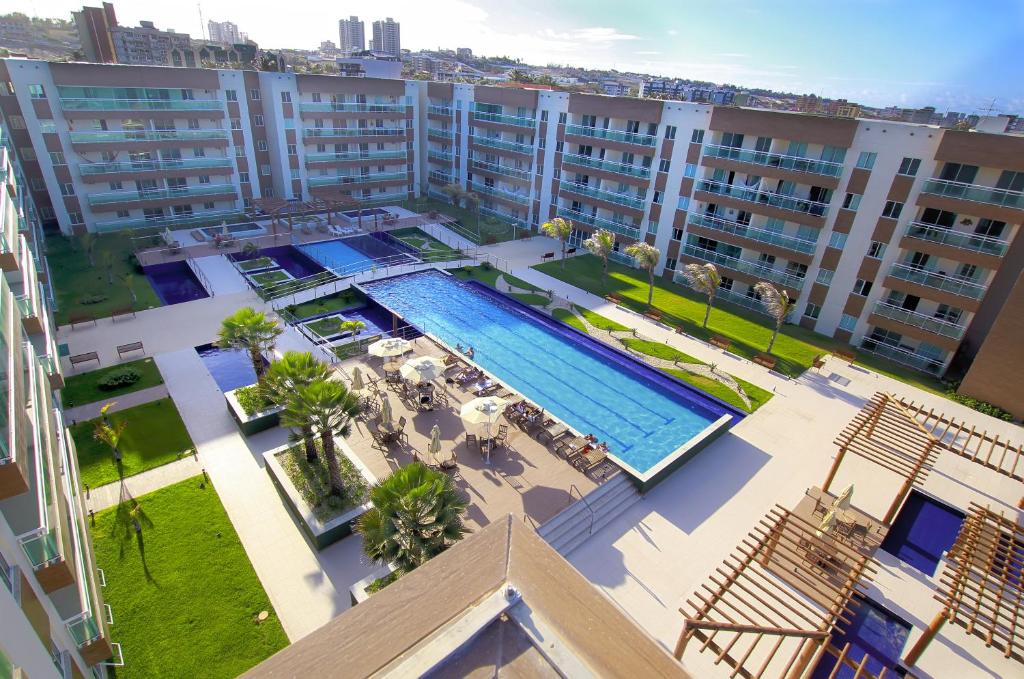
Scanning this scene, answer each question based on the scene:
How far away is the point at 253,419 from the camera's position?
22703 mm

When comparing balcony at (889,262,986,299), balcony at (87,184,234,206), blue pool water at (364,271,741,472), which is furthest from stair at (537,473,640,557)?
balcony at (87,184,234,206)

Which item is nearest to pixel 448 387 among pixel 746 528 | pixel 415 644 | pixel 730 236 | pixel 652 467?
pixel 652 467

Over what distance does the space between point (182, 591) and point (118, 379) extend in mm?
14789

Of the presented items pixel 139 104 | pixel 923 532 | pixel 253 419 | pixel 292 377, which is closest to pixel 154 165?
pixel 139 104

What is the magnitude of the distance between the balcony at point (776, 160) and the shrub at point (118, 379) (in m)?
40.4

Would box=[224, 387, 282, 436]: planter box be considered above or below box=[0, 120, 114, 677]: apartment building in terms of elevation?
below

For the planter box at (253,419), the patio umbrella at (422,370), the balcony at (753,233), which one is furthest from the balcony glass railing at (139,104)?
the balcony at (753,233)

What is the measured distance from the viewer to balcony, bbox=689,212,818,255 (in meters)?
36.6

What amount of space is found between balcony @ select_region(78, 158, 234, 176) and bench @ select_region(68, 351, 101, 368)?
79.3ft

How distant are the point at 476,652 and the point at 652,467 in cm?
1868

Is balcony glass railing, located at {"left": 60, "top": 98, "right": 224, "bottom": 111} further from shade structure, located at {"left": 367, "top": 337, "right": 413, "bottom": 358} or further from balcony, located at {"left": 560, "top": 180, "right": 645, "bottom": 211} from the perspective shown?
shade structure, located at {"left": 367, "top": 337, "right": 413, "bottom": 358}

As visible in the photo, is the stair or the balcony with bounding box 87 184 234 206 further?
the balcony with bounding box 87 184 234 206

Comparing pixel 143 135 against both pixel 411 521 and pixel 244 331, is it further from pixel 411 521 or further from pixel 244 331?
pixel 411 521

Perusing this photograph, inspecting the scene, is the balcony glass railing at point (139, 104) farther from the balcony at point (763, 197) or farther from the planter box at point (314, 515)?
the balcony at point (763, 197)
